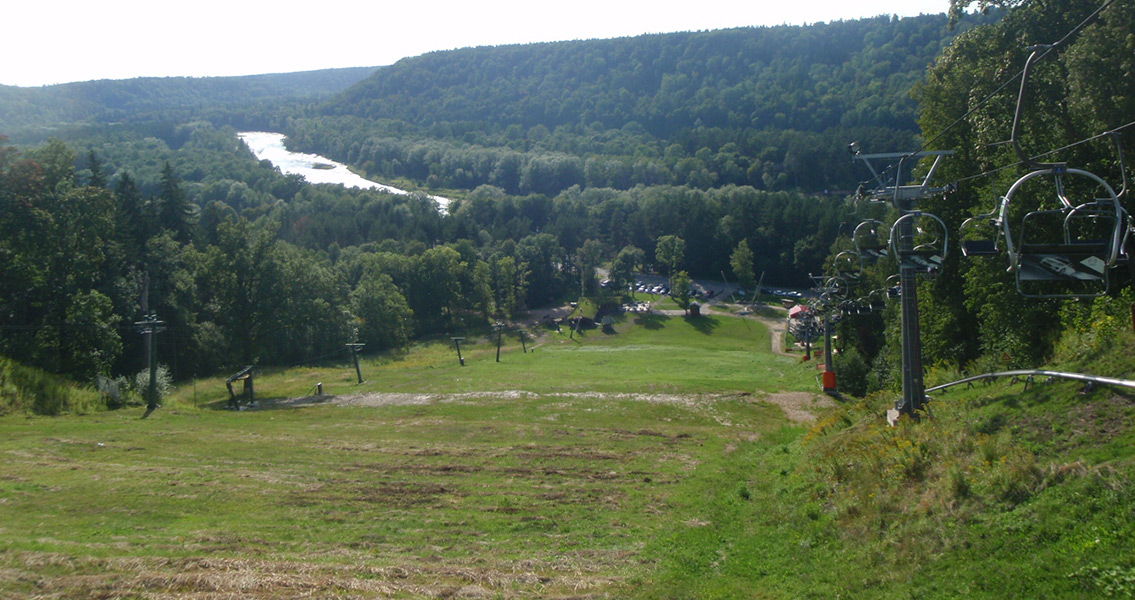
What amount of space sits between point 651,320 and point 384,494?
79254mm

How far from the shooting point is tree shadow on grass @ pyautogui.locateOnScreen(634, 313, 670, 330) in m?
94.4

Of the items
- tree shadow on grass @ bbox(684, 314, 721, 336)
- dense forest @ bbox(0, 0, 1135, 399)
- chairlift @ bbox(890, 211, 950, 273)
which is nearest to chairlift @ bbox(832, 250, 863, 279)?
chairlift @ bbox(890, 211, 950, 273)

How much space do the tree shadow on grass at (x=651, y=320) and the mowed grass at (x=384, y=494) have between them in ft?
180

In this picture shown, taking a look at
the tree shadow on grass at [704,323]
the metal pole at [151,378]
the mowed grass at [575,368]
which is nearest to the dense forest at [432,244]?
the mowed grass at [575,368]

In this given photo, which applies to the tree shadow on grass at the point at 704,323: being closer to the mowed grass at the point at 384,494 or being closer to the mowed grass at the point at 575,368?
the mowed grass at the point at 575,368

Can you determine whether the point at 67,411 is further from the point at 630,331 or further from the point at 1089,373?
the point at 630,331

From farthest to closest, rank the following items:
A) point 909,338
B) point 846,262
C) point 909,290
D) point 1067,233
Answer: point 846,262 < point 909,290 < point 909,338 < point 1067,233

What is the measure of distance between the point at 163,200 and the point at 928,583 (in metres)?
85.5

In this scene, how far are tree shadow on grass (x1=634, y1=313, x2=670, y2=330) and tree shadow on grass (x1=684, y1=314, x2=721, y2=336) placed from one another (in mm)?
3311

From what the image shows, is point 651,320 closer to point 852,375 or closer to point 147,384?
point 852,375

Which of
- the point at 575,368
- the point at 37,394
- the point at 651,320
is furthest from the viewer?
the point at 651,320

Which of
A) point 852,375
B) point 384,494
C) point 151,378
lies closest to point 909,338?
point 384,494

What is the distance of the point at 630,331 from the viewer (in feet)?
304

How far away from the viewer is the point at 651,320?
318 ft
